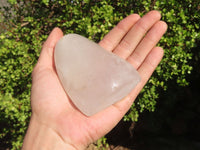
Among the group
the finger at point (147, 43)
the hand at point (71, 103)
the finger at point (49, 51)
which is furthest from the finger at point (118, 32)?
the finger at point (49, 51)

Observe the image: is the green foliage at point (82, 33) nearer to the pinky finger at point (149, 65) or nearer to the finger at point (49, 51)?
the pinky finger at point (149, 65)

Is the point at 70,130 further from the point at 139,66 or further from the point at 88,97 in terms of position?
the point at 139,66

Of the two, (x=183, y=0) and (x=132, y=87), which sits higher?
(x=183, y=0)

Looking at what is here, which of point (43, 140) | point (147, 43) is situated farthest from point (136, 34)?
point (43, 140)

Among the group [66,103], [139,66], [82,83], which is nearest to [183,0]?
[139,66]

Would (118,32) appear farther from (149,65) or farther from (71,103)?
(71,103)

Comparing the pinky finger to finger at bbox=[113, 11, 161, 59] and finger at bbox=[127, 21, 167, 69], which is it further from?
finger at bbox=[113, 11, 161, 59]
